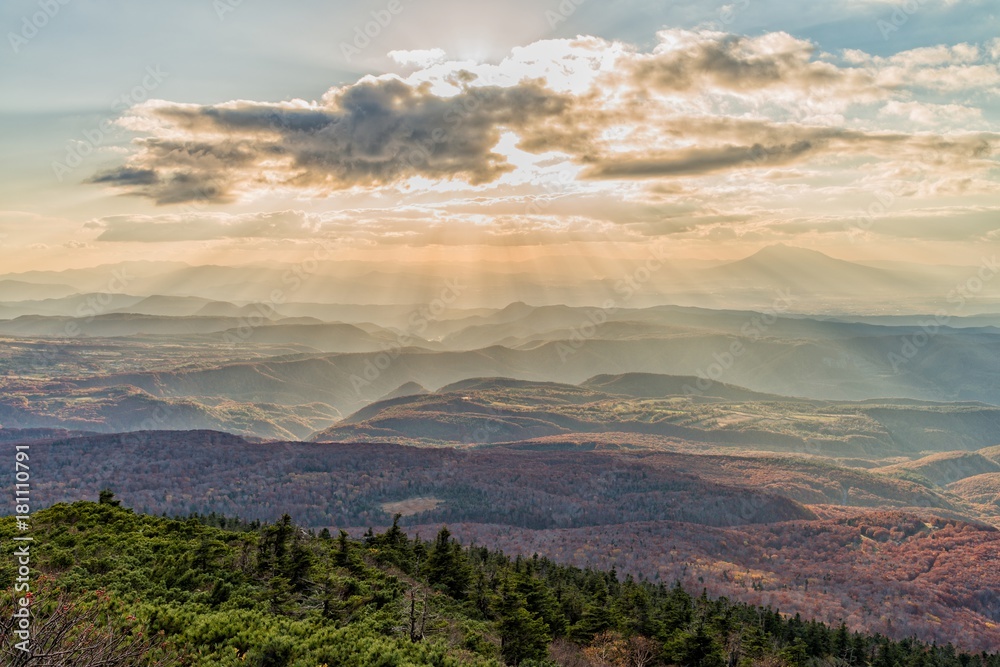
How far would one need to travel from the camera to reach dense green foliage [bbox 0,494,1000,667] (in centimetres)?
2789

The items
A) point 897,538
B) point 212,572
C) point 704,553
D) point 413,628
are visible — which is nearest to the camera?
point 413,628

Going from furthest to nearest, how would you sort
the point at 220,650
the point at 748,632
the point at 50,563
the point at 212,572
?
the point at 748,632 → the point at 212,572 → the point at 50,563 → the point at 220,650

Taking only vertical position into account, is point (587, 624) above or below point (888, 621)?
above

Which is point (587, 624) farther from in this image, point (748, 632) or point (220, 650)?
point (220, 650)

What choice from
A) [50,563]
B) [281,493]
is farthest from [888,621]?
[281,493]

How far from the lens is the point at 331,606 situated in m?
37.2

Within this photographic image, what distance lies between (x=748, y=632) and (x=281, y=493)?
160311 millimetres

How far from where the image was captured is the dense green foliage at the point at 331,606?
27891 millimetres

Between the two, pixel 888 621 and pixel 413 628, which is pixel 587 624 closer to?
pixel 413 628

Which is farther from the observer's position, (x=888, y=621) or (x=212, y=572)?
(x=888, y=621)

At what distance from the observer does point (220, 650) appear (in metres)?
26.5

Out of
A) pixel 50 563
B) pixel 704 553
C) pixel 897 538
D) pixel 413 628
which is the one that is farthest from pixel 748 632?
pixel 897 538

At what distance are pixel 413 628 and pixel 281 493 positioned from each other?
168 m

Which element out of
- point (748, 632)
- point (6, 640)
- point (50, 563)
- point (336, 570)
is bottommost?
point (748, 632)
